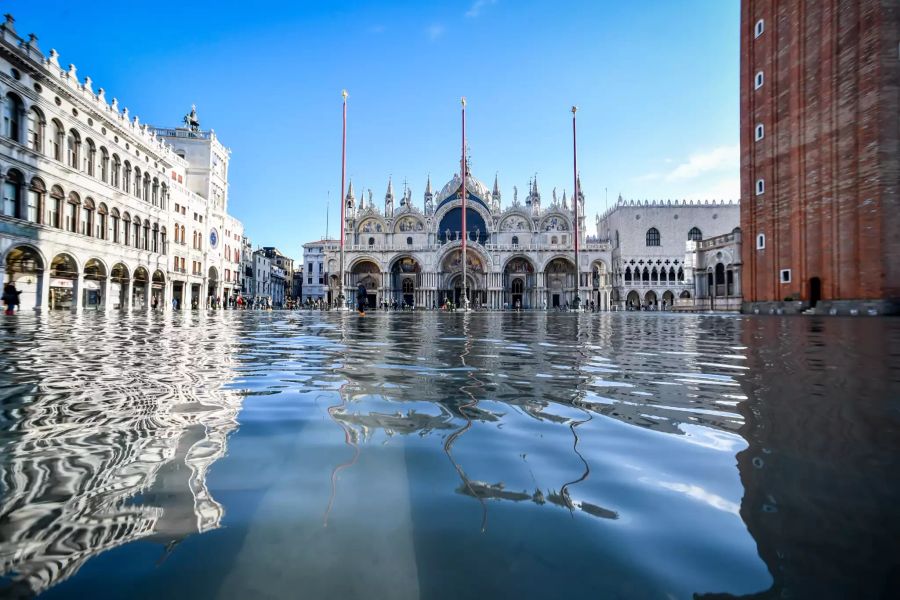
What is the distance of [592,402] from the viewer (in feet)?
8.45

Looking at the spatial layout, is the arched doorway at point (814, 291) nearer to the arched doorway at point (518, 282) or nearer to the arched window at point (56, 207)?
the arched doorway at point (518, 282)

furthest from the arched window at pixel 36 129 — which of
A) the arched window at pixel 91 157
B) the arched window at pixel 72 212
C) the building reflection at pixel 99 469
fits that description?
the building reflection at pixel 99 469

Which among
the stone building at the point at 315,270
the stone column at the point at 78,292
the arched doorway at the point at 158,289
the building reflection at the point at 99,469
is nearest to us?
the building reflection at the point at 99,469

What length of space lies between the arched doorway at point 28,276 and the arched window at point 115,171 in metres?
7.93

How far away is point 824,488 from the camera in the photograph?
123 centimetres

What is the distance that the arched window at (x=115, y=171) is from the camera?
2892cm

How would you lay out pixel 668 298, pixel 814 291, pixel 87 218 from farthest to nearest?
1. pixel 668 298
2. pixel 87 218
3. pixel 814 291

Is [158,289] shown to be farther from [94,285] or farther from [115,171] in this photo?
[115,171]

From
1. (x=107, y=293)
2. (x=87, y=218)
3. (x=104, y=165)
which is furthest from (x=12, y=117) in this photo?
(x=107, y=293)

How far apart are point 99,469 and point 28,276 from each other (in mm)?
28860

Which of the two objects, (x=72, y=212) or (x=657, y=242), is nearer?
(x=72, y=212)

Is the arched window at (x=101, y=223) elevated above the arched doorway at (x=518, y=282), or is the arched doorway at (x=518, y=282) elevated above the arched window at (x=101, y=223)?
the arched window at (x=101, y=223)

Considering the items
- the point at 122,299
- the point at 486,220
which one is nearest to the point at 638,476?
the point at 122,299

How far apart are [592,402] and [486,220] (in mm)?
55684
